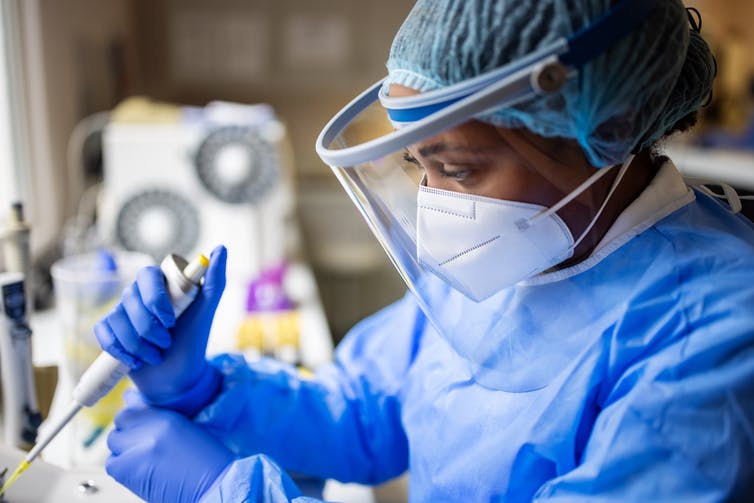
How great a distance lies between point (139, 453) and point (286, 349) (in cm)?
63

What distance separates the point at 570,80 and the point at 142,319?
21.6 inches

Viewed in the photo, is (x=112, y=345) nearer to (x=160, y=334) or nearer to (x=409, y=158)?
(x=160, y=334)

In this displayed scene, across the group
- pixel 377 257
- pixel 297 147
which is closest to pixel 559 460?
pixel 377 257

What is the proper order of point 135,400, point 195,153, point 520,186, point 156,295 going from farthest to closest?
point 195,153
point 135,400
point 156,295
point 520,186

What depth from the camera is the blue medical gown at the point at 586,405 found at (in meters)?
0.63

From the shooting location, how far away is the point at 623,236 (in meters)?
0.77

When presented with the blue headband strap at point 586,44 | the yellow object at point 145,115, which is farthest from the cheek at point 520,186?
the yellow object at point 145,115

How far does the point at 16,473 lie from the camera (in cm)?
79

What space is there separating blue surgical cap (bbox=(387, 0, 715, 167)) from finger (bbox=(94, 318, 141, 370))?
46 cm

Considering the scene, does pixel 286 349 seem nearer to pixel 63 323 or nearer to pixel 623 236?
pixel 63 323

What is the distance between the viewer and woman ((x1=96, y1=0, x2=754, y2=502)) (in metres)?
0.63

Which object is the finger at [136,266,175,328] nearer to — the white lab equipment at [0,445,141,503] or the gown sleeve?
the white lab equipment at [0,445,141,503]

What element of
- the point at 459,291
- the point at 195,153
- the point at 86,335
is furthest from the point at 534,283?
the point at 195,153

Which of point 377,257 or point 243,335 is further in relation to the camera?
point 377,257
